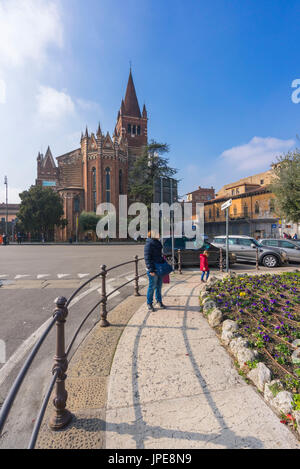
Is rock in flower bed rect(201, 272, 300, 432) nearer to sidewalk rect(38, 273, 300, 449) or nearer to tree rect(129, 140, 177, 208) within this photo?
sidewalk rect(38, 273, 300, 449)

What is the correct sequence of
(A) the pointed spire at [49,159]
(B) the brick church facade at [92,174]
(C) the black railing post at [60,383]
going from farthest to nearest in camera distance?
1. (A) the pointed spire at [49,159]
2. (B) the brick church facade at [92,174]
3. (C) the black railing post at [60,383]

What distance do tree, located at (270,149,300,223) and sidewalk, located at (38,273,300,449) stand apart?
10.9 meters

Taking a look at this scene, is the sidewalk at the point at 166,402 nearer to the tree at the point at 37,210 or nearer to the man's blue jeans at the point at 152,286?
the man's blue jeans at the point at 152,286

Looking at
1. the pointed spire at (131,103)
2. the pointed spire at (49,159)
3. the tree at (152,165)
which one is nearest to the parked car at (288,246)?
the tree at (152,165)

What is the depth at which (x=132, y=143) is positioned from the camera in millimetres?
68750

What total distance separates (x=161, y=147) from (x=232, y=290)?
4805cm

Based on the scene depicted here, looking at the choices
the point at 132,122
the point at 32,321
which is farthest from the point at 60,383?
the point at 132,122

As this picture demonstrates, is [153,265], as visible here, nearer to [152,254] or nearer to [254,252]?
[152,254]

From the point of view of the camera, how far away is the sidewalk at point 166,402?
197 cm

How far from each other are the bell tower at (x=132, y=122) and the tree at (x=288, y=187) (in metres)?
57.0

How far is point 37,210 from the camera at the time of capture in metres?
45.8

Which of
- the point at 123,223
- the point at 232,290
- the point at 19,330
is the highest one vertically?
the point at 123,223
